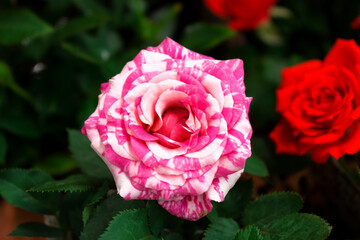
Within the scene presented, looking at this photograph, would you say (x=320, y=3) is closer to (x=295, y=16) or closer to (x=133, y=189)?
(x=295, y=16)

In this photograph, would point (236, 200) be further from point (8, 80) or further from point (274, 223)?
point (8, 80)

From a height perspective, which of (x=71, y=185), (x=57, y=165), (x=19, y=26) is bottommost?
(x=57, y=165)

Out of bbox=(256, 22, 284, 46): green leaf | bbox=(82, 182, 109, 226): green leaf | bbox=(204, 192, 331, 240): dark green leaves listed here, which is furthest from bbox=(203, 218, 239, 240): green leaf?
bbox=(256, 22, 284, 46): green leaf

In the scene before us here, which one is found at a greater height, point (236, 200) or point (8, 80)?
point (8, 80)

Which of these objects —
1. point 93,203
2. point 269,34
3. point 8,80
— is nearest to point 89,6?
A: point 8,80

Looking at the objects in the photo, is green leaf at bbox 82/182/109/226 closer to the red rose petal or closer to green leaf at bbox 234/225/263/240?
green leaf at bbox 234/225/263/240

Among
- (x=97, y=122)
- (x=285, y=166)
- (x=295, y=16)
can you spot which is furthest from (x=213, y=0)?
(x=97, y=122)

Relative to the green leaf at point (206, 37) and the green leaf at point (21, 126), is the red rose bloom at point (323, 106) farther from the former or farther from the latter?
the green leaf at point (21, 126)
